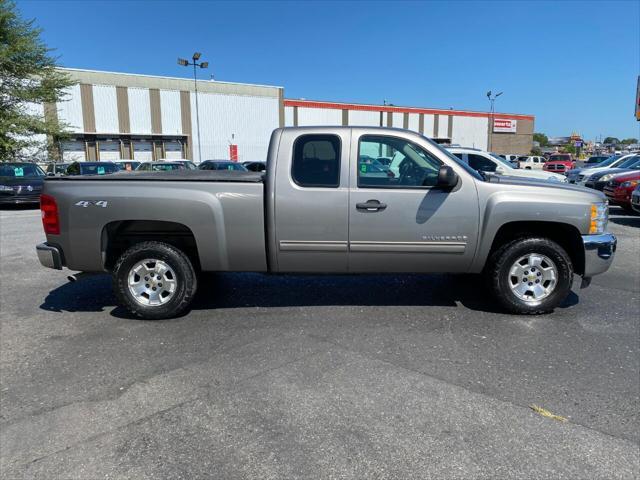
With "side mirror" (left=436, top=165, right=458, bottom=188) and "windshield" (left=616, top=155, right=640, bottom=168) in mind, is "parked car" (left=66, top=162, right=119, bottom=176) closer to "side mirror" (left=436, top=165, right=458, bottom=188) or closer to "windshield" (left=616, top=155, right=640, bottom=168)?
"side mirror" (left=436, top=165, right=458, bottom=188)

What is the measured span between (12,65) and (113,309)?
25.1 m

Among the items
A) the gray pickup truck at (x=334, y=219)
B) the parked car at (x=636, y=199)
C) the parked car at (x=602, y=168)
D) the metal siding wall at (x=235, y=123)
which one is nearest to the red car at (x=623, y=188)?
the parked car at (x=636, y=199)

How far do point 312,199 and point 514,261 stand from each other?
2.15 m

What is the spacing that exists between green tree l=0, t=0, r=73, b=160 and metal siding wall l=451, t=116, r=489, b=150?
2063 inches

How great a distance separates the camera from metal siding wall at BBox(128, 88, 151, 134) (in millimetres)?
46312

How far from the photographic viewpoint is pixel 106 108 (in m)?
44.9

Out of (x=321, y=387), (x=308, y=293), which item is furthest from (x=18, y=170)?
(x=321, y=387)

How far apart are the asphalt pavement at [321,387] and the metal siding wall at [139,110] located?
4463 cm

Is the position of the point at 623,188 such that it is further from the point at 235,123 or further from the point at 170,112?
the point at 170,112

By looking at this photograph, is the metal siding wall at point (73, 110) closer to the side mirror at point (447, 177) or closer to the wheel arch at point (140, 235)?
the wheel arch at point (140, 235)

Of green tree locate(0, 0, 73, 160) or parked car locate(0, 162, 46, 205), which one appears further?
green tree locate(0, 0, 73, 160)

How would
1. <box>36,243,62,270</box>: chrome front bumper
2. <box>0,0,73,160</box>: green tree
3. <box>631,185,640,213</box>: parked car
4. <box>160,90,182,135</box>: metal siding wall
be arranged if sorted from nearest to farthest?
<box>36,243,62,270</box>: chrome front bumper < <box>631,185,640,213</box>: parked car < <box>0,0,73,160</box>: green tree < <box>160,90,182,135</box>: metal siding wall

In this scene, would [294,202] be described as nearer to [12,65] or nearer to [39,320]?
[39,320]

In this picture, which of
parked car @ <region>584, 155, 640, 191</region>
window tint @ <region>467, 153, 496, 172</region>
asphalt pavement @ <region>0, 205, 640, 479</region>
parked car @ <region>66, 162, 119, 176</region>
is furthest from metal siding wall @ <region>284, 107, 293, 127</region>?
asphalt pavement @ <region>0, 205, 640, 479</region>
